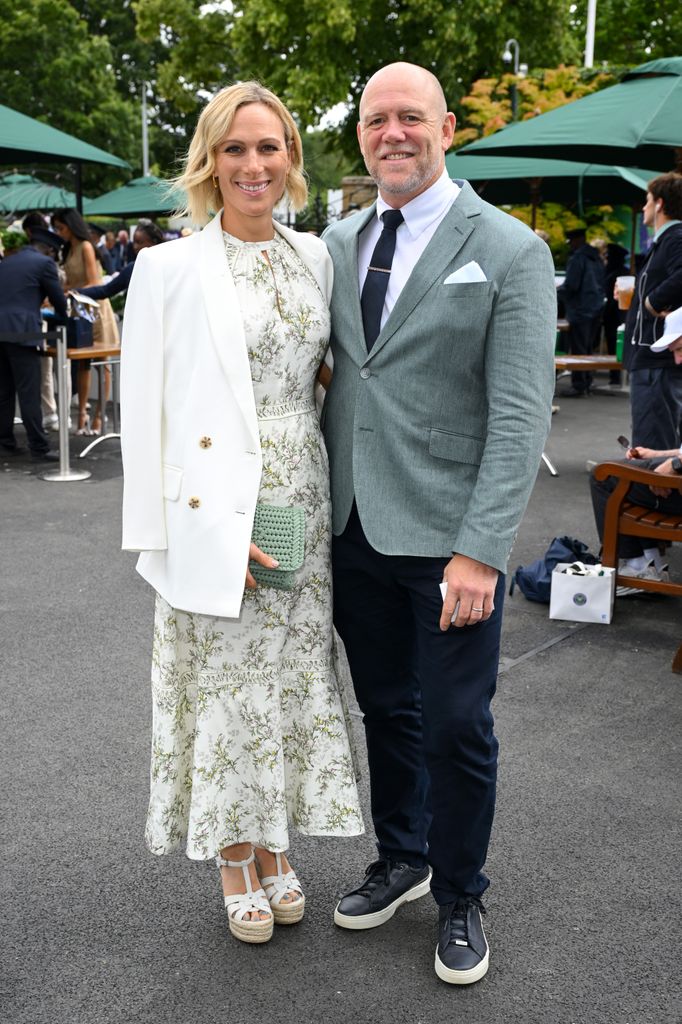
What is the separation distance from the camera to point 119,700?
4.60m

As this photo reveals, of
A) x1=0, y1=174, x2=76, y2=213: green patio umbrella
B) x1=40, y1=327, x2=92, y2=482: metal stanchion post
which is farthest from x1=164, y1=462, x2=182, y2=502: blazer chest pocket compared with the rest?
x1=0, y1=174, x2=76, y2=213: green patio umbrella

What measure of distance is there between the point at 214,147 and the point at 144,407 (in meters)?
0.65

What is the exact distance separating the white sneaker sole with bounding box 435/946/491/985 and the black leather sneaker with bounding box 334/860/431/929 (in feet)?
0.91

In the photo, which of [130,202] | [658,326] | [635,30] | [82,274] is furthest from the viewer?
[635,30]

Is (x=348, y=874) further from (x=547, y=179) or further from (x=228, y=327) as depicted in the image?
(x=547, y=179)

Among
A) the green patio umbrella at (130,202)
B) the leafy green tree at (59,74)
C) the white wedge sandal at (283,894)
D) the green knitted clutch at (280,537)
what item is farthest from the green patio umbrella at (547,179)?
the leafy green tree at (59,74)

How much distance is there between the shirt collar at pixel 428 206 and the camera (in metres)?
2.67

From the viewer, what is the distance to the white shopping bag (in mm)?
5648

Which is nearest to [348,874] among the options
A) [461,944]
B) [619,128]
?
[461,944]

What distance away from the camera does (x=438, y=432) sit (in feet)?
8.70

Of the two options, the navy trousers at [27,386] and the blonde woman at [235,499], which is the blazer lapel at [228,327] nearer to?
the blonde woman at [235,499]

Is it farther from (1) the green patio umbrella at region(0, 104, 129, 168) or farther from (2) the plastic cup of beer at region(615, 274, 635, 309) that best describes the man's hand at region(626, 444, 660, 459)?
(1) the green patio umbrella at region(0, 104, 129, 168)

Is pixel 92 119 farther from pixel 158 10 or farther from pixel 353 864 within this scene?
pixel 353 864

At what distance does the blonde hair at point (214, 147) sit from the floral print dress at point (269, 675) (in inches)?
4.4
